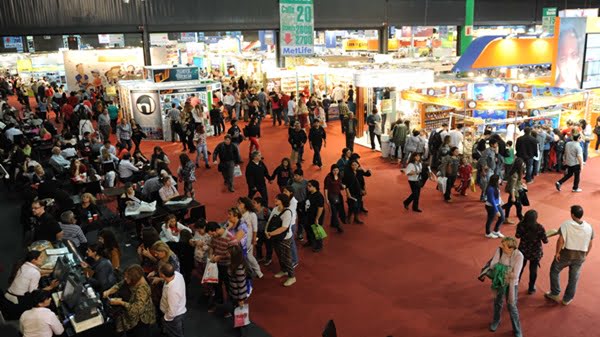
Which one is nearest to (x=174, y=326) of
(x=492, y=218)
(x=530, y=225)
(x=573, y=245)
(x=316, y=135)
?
(x=530, y=225)

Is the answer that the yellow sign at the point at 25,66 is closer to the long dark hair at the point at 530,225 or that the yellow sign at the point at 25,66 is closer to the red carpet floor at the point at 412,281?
the red carpet floor at the point at 412,281

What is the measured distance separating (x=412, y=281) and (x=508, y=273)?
1836 millimetres

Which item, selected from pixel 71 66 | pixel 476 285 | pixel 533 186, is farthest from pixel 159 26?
pixel 476 285

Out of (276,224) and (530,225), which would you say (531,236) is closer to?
(530,225)

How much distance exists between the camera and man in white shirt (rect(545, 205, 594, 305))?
5926 mm

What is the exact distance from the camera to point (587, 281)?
6871 millimetres

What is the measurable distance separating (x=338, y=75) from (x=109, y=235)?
1506 centimetres

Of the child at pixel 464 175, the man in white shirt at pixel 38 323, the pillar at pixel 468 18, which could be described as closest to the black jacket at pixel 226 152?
the child at pixel 464 175

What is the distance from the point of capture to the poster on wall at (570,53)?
1252 centimetres

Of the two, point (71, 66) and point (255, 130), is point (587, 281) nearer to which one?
point (255, 130)

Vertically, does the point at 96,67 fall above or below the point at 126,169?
above

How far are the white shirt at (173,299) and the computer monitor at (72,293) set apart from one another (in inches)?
36.1

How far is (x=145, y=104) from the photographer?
16594 mm

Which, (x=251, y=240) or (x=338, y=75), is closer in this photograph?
(x=251, y=240)
